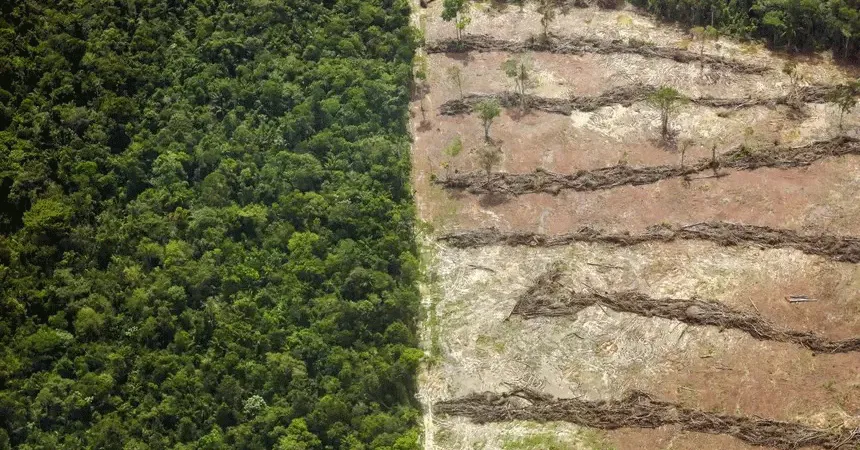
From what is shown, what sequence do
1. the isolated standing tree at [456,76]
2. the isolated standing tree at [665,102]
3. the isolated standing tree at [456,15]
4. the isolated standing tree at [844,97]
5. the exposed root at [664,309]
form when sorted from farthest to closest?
the isolated standing tree at [456,15] < the isolated standing tree at [456,76] < the isolated standing tree at [665,102] < the isolated standing tree at [844,97] < the exposed root at [664,309]

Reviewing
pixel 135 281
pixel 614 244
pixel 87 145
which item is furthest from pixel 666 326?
pixel 87 145

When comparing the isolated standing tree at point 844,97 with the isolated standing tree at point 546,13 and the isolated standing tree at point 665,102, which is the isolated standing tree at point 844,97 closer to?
the isolated standing tree at point 665,102

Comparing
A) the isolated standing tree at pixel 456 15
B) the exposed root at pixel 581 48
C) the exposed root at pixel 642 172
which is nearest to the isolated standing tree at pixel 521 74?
the exposed root at pixel 581 48

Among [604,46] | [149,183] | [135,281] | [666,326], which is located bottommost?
[666,326]

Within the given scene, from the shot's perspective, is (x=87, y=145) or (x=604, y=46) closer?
(x=87, y=145)

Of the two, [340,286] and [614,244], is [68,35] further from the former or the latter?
[614,244]

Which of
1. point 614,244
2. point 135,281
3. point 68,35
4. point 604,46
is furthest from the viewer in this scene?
point 604,46
